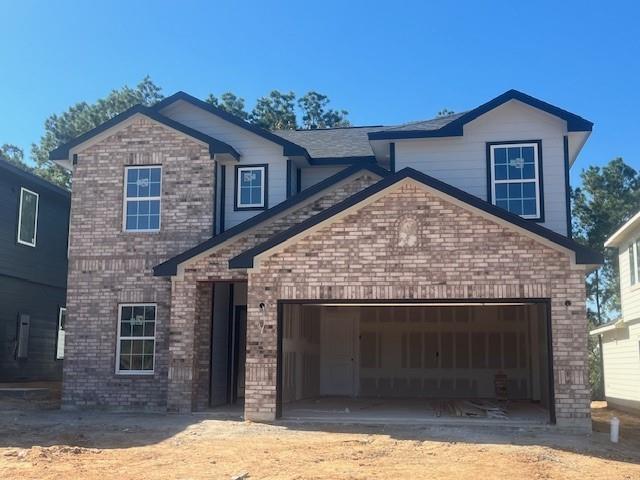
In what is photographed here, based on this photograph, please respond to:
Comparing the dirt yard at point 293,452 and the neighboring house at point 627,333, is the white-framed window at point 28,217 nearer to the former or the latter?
the dirt yard at point 293,452

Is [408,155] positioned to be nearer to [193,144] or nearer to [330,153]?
[330,153]

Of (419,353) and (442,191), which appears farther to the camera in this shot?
(419,353)

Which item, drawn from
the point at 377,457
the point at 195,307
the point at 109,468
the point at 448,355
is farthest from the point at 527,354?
the point at 109,468

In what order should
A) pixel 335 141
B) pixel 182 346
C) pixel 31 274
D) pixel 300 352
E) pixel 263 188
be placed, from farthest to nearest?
pixel 31 274 → pixel 335 141 → pixel 300 352 → pixel 263 188 → pixel 182 346

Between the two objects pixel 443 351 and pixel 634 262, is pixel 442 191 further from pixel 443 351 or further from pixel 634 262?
pixel 443 351

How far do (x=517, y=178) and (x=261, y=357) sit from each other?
22.6 feet

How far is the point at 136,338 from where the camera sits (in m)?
17.5

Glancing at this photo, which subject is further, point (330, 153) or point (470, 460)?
point (330, 153)

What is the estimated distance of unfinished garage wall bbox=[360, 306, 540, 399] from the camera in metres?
21.8

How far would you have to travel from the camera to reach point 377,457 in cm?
1120

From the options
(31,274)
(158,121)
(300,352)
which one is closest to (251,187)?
(158,121)

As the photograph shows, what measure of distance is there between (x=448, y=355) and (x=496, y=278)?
8232 mm

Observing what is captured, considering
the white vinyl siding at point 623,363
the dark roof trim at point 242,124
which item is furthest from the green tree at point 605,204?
the dark roof trim at point 242,124

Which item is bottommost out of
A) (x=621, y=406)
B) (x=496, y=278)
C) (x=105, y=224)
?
(x=621, y=406)
